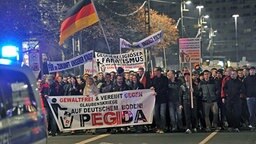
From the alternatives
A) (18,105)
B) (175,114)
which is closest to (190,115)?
(175,114)

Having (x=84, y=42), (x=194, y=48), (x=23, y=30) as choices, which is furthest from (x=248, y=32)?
(x=194, y=48)

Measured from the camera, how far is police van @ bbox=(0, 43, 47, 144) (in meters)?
5.41

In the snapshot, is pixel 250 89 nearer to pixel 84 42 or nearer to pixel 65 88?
pixel 65 88

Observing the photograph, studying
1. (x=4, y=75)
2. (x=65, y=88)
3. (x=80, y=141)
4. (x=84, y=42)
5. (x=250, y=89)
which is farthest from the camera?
(x=84, y=42)

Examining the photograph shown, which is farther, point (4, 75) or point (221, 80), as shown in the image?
point (221, 80)

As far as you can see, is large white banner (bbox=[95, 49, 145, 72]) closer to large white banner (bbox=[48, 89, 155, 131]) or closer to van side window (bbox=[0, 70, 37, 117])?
large white banner (bbox=[48, 89, 155, 131])

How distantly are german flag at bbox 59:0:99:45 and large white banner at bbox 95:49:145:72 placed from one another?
110 inches

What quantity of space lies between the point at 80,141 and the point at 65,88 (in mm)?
2844

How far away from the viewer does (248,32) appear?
88.9 meters

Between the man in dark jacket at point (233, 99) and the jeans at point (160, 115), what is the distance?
171 cm

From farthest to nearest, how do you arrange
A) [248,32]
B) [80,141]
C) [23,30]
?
[248,32], [23,30], [80,141]

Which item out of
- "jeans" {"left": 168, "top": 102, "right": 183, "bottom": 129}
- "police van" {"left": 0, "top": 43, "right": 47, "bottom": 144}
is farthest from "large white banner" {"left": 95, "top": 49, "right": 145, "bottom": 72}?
"police van" {"left": 0, "top": 43, "right": 47, "bottom": 144}

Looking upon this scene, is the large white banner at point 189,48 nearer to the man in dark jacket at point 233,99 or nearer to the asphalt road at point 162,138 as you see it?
the man in dark jacket at point 233,99

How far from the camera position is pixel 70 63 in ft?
56.3
